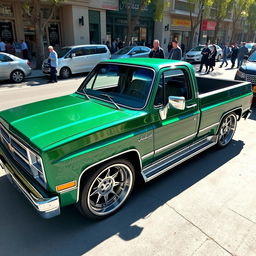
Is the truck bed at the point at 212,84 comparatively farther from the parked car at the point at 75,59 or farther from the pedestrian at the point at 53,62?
the parked car at the point at 75,59

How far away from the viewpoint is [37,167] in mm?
2430

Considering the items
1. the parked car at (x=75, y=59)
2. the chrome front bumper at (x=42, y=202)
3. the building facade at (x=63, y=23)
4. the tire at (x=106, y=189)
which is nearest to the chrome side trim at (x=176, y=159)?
the tire at (x=106, y=189)

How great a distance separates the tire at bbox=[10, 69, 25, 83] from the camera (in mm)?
11773

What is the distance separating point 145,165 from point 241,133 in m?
3.73

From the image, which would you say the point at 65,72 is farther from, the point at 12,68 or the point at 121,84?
the point at 121,84

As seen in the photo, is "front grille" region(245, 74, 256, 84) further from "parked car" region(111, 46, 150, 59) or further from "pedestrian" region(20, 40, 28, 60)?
"pedestrian" region(20, 40, 28, 60)

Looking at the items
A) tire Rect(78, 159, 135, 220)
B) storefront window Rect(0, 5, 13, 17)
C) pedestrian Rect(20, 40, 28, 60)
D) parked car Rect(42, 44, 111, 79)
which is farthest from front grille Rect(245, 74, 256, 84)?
storefront window Rect(0, 5, 13, 17)

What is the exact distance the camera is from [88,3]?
19719 mm

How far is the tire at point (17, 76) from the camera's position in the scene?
11.8 metres

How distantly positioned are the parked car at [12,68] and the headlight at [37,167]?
418 inches

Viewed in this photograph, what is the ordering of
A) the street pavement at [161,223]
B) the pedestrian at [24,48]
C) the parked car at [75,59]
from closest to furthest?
1. the street pavement at [161,223]
2. the parked car at [75,59]
3. the pedestrian at [24,48]

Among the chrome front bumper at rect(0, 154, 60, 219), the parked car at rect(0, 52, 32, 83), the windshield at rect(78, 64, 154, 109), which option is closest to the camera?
the chrome front bumper at rect(0, 154, 60, 219)

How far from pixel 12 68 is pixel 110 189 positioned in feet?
35.8

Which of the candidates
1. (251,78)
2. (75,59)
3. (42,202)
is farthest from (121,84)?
(75,59)
